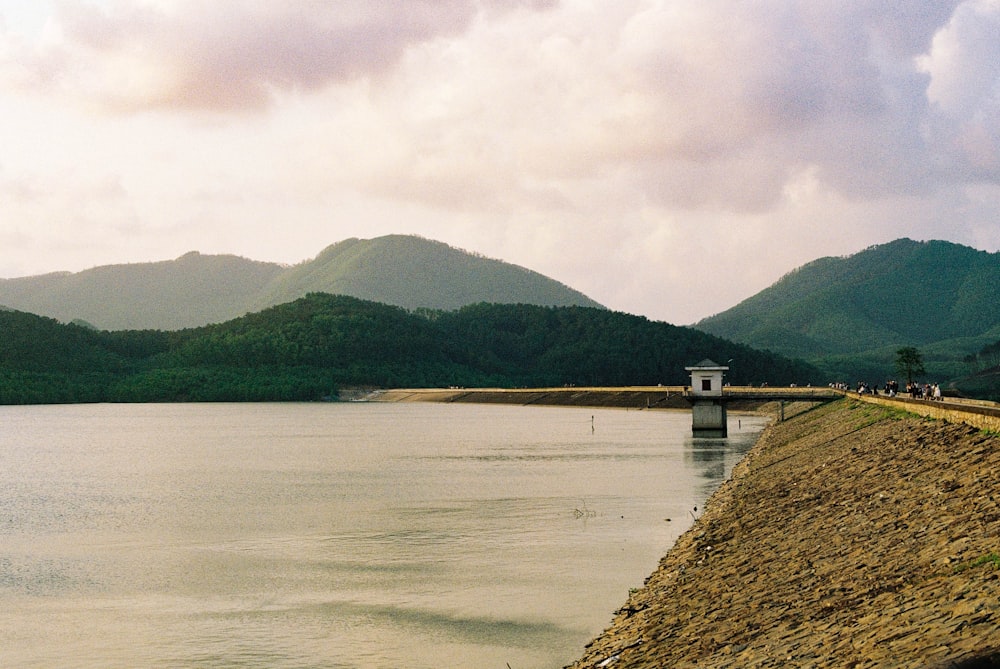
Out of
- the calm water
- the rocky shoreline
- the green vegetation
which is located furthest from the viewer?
the calm water

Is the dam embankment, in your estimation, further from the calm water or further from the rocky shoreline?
the calm water

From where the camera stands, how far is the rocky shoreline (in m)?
16.7

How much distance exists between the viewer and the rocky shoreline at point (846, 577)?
16.7 metres

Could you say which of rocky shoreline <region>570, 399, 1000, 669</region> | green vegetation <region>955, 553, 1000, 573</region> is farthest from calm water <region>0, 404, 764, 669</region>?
green vegetation <region>955, 553, 1000, 573</region>

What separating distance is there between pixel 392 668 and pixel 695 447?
84312 mm

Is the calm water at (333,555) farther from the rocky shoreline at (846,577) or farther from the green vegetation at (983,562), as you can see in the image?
the green vegetation at (983,562)

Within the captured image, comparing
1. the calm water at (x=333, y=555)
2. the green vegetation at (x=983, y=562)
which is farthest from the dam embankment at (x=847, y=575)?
the calm water at (x=333, y=555)

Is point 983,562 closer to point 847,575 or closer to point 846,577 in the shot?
point 846,577

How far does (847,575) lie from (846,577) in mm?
206

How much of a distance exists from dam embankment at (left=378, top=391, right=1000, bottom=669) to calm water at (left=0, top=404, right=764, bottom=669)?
8.61 ft

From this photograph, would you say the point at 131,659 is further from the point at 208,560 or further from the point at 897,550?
the point at 897,550

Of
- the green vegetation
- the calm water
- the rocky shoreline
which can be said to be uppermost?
the green vegetation

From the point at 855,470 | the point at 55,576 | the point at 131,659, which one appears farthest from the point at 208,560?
the point at 855,470

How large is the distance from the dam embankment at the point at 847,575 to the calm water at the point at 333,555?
2625 millimetres
